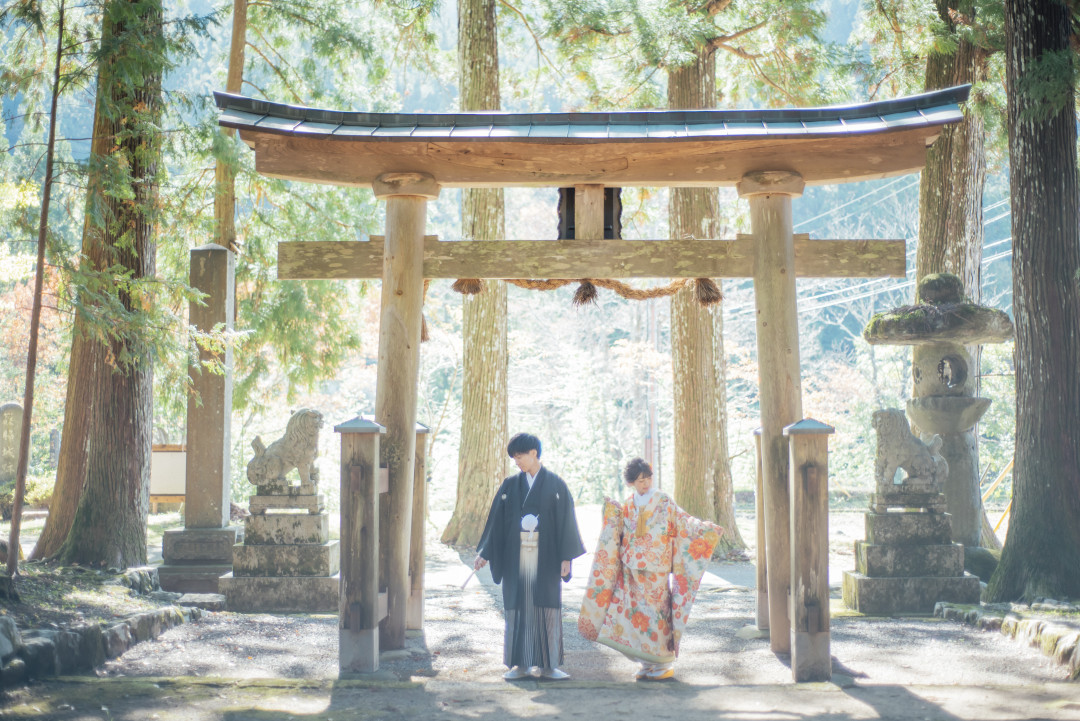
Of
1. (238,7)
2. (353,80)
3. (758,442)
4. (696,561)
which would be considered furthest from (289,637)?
(353,80)

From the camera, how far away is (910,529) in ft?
22.0

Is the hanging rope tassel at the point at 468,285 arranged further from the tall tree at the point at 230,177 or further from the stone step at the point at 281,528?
the tall tree at the point at 230,177

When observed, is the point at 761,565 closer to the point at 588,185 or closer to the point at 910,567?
the point at 910,567

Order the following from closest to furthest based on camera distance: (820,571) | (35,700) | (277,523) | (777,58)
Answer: (35,700)
(820,571)
(277,523)
(777,58)

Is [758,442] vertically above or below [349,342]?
below

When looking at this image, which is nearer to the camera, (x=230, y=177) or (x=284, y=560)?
(x=284, y=560)

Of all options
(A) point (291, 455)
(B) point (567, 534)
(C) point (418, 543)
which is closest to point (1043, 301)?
(B) point (567, 534)

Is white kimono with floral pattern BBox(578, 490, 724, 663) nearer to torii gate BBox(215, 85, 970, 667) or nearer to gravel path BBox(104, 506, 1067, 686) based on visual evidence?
gravel path BBox(104, 506, 1067, 686)

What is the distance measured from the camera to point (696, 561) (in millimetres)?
5051

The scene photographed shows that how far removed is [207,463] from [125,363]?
1.38 metres

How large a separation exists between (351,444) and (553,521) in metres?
1.20

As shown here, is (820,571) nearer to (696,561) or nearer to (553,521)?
(696,561)

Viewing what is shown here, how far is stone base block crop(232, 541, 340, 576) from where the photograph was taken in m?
6.93

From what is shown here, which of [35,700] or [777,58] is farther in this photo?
[777,58]
